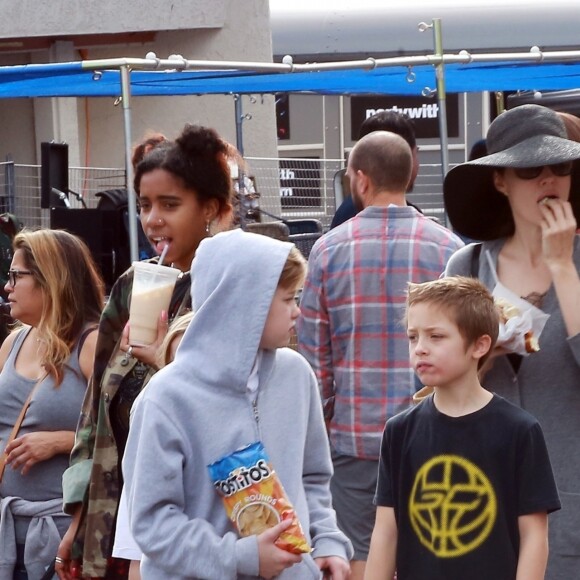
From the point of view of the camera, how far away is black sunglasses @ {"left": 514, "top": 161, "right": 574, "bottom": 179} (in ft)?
11.6

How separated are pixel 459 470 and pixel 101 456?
1.08 m

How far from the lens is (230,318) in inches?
126

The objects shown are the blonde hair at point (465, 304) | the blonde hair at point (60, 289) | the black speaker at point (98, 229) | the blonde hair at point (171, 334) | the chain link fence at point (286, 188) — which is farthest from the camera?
the chain link fence at point (286, 188)

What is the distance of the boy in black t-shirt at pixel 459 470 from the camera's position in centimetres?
315

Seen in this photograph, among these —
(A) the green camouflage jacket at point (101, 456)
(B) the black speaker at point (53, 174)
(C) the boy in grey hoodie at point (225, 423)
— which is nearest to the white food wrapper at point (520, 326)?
(C) the boy in grey hoodie at point (225, 423)

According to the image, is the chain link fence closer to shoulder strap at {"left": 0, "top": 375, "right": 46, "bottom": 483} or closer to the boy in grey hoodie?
shoulder strap at {"left": 0, "top": 375, "right": 46, "bottom": 483}

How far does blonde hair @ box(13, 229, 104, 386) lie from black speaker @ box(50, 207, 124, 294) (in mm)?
6211

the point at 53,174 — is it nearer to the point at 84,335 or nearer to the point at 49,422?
the point at 84,335

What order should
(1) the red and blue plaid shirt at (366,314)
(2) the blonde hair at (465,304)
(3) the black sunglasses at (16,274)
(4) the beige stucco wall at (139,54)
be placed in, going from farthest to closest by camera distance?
(4) the beige stucco wall at (139,54) → (1) the red and blue plaid shirt at (366,314) → (3) the black sunglasses at (16,274) → (2) the blonde hair at (465,304)

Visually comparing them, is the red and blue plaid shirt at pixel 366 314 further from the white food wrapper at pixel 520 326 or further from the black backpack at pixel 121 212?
the black backpack at pixel 121 212

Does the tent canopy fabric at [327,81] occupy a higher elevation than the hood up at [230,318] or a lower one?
higher

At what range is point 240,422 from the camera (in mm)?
3170

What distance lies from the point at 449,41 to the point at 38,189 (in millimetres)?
5338

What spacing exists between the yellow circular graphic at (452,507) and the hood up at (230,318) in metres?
0.50
